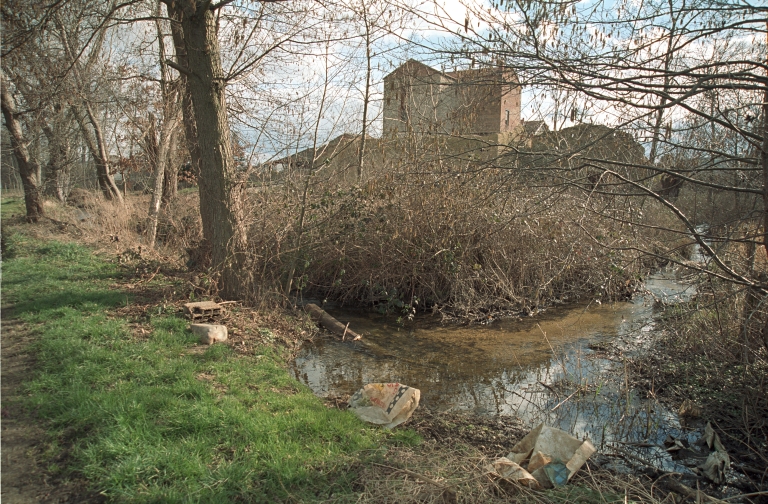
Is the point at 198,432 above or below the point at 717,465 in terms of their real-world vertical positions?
above

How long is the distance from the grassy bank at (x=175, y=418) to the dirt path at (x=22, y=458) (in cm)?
8

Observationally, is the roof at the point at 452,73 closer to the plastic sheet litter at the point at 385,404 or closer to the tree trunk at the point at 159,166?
the plastic sheet litter at the point at 385,404

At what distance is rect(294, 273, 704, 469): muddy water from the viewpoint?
5.58 m

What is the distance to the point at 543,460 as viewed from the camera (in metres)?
3.93

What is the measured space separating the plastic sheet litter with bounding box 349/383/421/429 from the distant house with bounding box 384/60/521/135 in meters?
3.08

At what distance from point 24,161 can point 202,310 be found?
1258 centimetres

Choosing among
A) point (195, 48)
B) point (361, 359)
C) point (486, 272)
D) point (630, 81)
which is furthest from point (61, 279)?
point (630, 81)

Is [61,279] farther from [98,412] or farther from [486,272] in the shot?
[486,272]

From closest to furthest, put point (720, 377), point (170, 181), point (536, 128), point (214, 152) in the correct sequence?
1. point (720, 377)
2. point (536, 128)
3. point (214, 152)
4. point (170, 181)

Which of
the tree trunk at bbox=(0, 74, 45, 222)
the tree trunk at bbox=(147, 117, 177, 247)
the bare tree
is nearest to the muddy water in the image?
the tree trunk at bbox=(147, 117, 177, 247)

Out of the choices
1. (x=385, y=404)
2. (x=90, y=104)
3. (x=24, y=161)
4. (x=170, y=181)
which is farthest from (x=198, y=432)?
(x=24, y=161)

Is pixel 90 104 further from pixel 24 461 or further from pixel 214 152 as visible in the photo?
pixel 24 461

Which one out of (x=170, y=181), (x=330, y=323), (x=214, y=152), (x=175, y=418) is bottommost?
(x=330, y=323)

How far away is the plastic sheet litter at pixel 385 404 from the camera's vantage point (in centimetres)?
505
